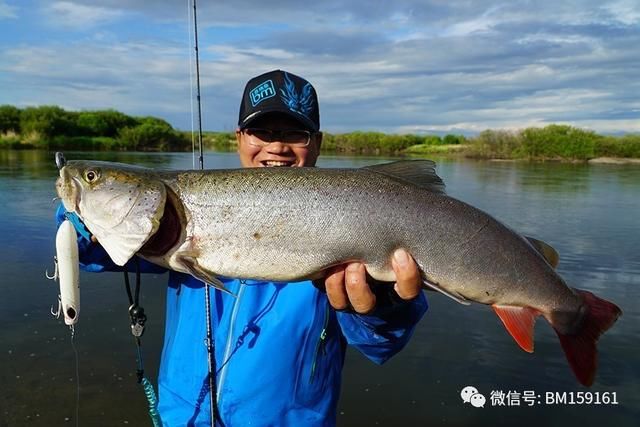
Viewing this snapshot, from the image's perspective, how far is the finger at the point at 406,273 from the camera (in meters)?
2.47

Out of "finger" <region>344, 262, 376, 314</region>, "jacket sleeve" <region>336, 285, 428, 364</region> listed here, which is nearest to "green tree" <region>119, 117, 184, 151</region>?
"jacket sleeve" <region>336, 285, 428, 364</region>

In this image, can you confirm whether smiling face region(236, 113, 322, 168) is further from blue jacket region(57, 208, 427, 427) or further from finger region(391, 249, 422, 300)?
finger region(391, 249, 422, 300)

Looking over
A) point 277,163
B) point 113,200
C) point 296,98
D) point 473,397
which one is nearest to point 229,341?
point 113,200

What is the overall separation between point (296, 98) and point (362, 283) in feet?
5.63

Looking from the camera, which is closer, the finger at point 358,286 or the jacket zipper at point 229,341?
the finger at point 358,286

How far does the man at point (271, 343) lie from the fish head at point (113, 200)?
1.94 feet

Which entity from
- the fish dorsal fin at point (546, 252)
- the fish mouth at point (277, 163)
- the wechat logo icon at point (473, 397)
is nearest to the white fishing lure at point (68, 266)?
the fish mouth at point (277, 163)

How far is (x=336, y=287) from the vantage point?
259cm

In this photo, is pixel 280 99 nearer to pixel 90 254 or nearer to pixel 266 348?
pixel 90 254

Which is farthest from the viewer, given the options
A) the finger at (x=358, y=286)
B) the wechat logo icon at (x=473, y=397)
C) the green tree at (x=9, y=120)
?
the green tree at (x=9, y=120)

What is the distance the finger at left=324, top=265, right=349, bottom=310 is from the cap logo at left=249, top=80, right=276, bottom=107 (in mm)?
1626

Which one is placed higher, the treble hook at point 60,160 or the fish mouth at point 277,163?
the treble hook at point 60,160

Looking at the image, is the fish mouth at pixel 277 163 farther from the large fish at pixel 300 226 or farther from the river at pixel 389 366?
the river at pixel 389 366

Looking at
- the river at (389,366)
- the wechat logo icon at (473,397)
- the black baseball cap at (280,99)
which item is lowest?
the wechat logo icon at (473,397)
